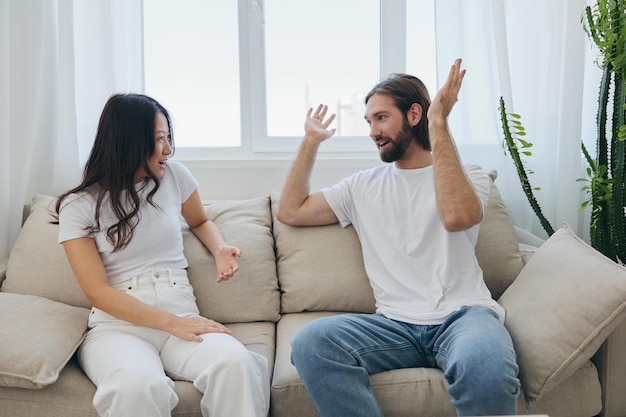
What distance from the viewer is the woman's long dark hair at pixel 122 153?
1.90 metres

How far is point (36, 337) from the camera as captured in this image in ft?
5.58

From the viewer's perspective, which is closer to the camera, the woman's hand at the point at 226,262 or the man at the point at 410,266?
the man at the point at 410,266

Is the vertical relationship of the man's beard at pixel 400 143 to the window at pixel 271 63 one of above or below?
below

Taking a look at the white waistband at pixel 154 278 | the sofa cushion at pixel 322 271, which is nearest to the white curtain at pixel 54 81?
the white waistband at pixel 154 278

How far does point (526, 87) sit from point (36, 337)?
198cm

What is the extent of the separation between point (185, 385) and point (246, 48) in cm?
166

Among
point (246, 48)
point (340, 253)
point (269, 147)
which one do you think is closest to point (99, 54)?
point (246, 48)

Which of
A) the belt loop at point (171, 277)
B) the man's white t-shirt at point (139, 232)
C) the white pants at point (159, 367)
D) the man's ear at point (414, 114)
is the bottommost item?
the white pants at point (159, 367)

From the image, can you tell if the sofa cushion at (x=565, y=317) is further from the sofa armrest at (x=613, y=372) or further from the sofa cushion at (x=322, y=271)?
the sofa cushion at (x=322, y=271)

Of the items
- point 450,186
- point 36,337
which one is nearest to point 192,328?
point 36,337

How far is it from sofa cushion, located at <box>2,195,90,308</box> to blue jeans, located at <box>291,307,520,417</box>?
2.85ft

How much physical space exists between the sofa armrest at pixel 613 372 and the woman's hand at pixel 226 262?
1.12 meters

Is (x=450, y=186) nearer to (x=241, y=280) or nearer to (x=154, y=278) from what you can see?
(x=241, y=280)

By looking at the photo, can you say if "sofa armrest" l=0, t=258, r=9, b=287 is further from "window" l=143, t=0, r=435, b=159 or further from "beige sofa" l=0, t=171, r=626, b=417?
"window" l=143, t=0, r=435, b=159
